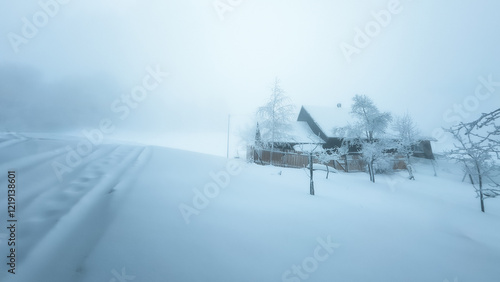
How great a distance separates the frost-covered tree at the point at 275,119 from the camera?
2185 cm

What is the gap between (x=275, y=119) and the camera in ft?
72.7

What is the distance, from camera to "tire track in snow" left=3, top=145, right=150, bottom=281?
1999mm

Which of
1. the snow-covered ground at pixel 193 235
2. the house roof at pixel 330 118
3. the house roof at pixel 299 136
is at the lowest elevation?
the snow-covered ground at pixel 193 235

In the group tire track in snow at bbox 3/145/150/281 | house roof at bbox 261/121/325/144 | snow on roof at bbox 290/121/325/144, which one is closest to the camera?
tire track in snow at bbox 3/145/150/281

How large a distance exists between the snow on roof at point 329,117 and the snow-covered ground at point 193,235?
63.5 ft

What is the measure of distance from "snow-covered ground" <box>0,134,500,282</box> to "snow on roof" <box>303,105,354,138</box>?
1934 centimetres

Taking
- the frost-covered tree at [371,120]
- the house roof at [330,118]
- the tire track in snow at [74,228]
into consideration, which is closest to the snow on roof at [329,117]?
the house roof at [330,118]

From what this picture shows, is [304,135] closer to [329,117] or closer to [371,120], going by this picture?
[329,117]

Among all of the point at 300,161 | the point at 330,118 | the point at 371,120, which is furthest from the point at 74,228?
the point at 330,118

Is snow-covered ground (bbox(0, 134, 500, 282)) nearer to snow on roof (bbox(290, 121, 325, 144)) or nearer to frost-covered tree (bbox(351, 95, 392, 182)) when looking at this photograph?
frost-covered tree (bbox(351, 95, 392, 182))

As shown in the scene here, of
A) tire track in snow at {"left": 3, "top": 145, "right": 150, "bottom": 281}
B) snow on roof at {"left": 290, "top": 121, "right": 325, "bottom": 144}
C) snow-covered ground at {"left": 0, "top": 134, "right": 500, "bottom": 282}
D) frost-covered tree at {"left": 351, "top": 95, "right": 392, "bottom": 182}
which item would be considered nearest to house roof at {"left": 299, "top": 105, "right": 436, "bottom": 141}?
snow on roof at {"left": 290, "top": 121, "right": 325, "bottom": 144}

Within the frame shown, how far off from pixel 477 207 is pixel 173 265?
16090 mm

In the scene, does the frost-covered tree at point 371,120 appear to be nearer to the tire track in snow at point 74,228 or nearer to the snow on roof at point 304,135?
the snow on roof at point 304,135

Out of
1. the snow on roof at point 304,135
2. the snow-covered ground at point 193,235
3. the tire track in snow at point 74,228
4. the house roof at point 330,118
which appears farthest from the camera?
the house roof at point 330,118
